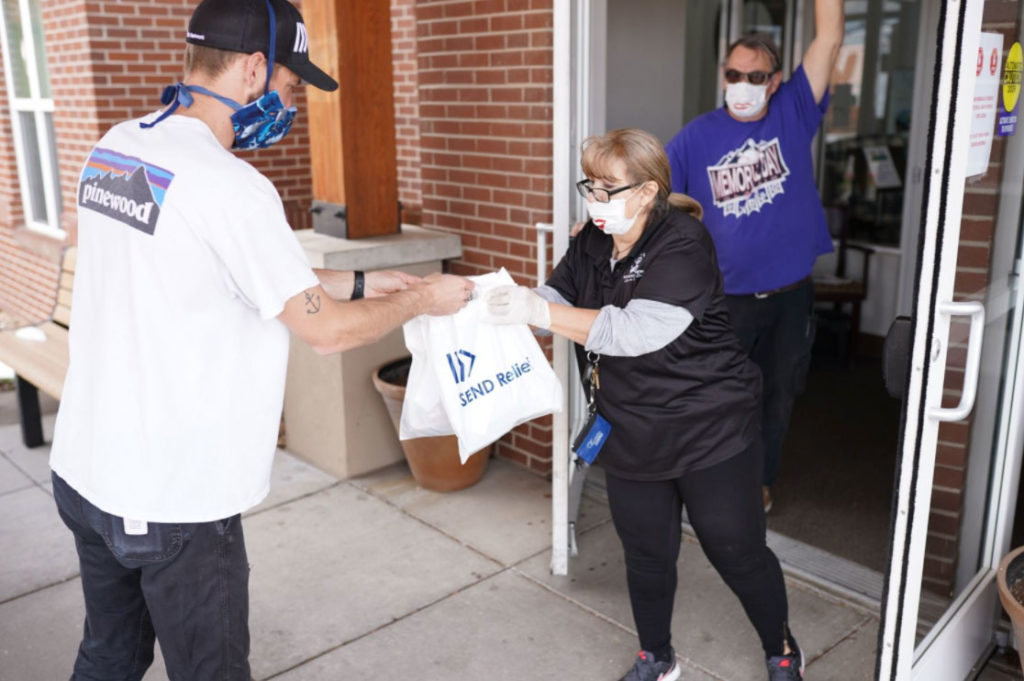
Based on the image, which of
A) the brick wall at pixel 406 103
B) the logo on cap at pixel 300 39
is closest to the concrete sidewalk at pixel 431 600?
the logo on cap at pixel 300 39

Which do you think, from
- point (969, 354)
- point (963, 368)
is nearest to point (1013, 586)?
point (963, 368)

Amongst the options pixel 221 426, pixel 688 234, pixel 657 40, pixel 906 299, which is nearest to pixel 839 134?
pixel 906 299

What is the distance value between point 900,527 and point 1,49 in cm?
796

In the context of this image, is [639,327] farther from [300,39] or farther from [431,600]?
[431,600]

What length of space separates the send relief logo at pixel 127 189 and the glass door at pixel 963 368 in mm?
1699

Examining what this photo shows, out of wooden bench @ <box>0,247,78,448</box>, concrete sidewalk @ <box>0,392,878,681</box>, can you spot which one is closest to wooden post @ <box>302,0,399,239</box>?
concrete sidewalk @ <box>0,392,878,681</box>

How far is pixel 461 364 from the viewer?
2752 mm

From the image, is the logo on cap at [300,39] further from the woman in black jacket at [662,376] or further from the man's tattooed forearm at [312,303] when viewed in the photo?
the woman in black jacket at [662,376]

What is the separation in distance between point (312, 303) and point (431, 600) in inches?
73.0

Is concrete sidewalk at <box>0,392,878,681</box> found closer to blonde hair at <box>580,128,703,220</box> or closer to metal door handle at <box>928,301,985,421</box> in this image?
metal door handle at <box>928,301,985,421</box>

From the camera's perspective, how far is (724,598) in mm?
3496

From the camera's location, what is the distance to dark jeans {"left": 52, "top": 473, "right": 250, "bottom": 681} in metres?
2.02

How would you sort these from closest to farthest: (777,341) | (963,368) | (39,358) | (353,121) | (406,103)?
(963,368), (777,341), (353,121), (39,358), (406,103)

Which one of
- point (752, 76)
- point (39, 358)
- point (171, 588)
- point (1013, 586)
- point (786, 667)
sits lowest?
point (786, 667)
